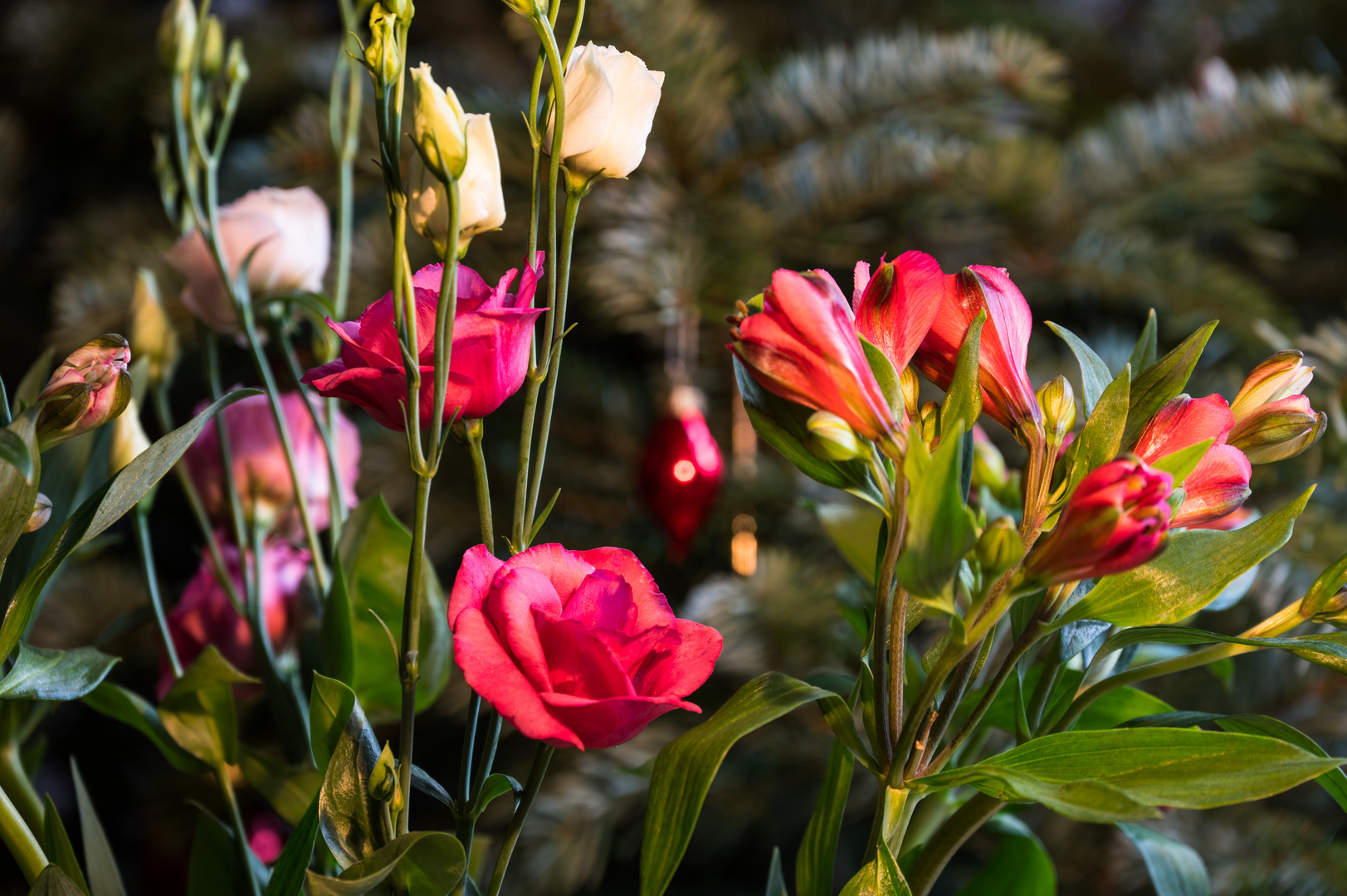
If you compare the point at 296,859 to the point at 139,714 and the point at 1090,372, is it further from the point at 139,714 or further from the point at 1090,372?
the point at 1090,372

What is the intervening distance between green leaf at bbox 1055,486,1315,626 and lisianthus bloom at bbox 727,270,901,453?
5 cm

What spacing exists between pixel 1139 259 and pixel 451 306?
52cm

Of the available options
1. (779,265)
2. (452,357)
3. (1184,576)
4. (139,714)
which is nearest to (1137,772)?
(1184,576)

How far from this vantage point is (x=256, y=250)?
268 mm

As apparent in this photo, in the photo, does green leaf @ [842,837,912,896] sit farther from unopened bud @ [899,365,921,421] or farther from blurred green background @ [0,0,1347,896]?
blurred green background @ [0,0,1347,896]

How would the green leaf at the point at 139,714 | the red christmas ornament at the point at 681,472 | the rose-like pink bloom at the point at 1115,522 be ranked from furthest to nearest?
the red christmas ornament at the point at 681,472 < the green leaf at the point at 139,714 < the rose-like pink bloom at the point at 1115,522

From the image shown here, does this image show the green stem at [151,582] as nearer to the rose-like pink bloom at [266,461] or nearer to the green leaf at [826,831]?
the rose-like pink bloom at [266,461]

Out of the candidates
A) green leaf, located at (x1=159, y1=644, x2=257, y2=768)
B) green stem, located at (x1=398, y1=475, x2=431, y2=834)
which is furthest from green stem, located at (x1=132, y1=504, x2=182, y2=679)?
green stem, located at (x1=398, y1=475, x2=431, y2=834)

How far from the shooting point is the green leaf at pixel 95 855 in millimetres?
220

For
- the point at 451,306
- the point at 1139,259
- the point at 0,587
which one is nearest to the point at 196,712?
the point at 0,587

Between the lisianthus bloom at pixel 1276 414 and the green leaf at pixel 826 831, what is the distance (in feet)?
0.36

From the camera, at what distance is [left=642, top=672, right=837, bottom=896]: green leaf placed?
0.53 feet

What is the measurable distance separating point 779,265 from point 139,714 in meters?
0.42

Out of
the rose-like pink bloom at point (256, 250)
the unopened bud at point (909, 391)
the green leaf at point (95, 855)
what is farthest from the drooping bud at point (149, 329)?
the unopened bud at point (909, 391)
